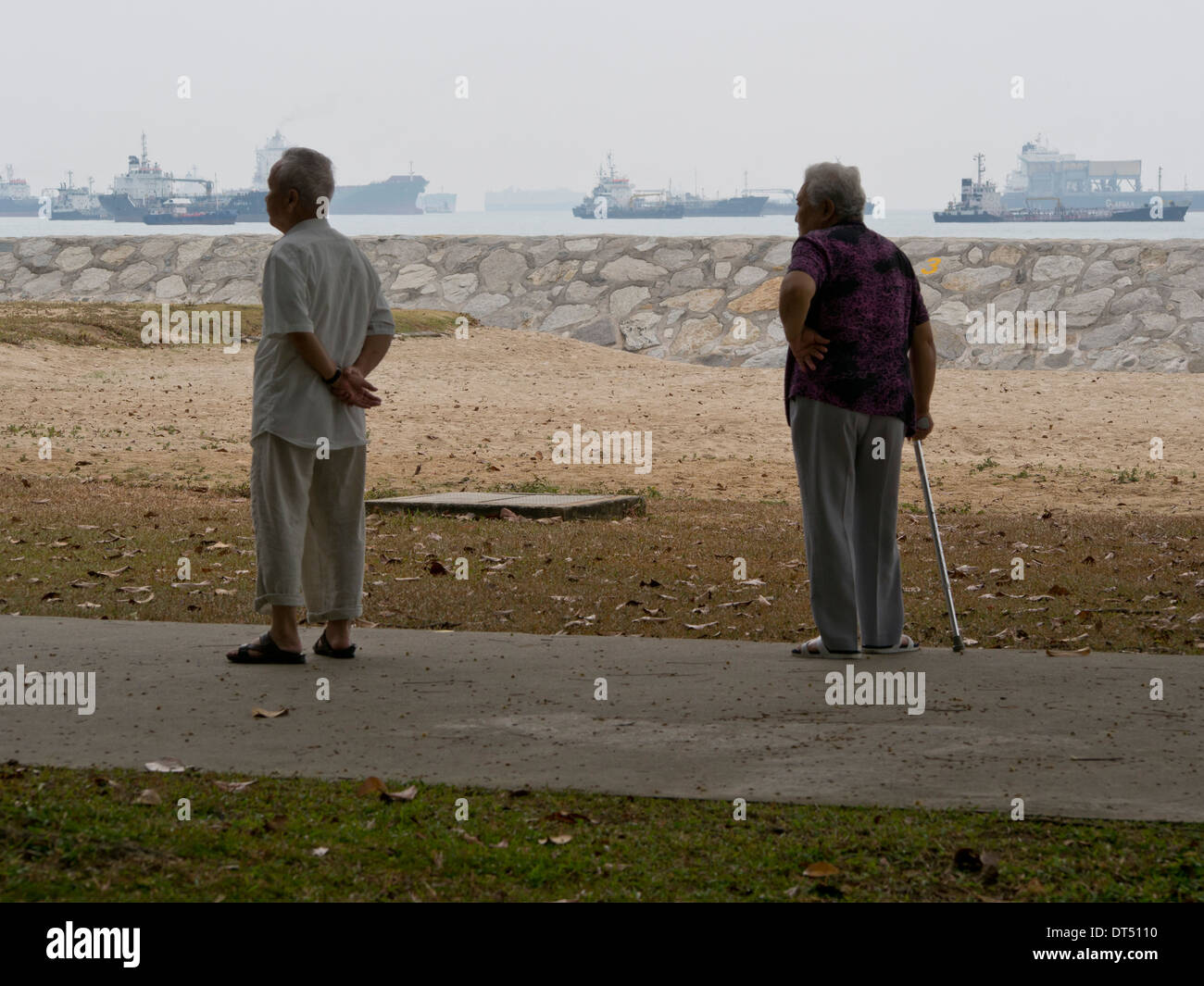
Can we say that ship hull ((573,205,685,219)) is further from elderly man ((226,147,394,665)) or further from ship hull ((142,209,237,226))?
elderly man ((226,147,394,665))

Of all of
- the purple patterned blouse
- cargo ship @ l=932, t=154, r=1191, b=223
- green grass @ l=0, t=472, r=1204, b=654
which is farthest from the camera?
cargo ship @ l=932, t=154, r=1191, b=223

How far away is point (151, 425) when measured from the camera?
15.7m

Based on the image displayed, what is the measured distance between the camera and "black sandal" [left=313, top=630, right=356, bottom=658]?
5.83 meters

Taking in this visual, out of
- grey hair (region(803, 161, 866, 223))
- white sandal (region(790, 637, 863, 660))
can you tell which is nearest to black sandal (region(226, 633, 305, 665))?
white sandal (region(790, 637, 863, 660))

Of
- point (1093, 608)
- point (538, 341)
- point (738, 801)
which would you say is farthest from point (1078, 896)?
point (538, 341)

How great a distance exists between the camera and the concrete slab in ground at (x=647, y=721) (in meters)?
4.21

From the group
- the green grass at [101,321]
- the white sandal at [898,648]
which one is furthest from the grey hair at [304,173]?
the green grass at [101,321]

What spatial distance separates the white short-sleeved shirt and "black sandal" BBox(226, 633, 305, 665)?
0.80 meters

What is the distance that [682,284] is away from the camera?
25.2m

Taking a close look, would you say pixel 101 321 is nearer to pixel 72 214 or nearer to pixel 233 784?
pixel 233 784

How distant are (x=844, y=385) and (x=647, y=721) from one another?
5.17ft

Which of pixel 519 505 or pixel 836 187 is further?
pixel 519 505

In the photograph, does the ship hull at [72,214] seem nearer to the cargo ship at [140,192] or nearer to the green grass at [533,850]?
the cargo ship at [140,192]

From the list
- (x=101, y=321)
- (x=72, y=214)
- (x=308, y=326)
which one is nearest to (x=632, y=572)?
(x=308, y=326)
